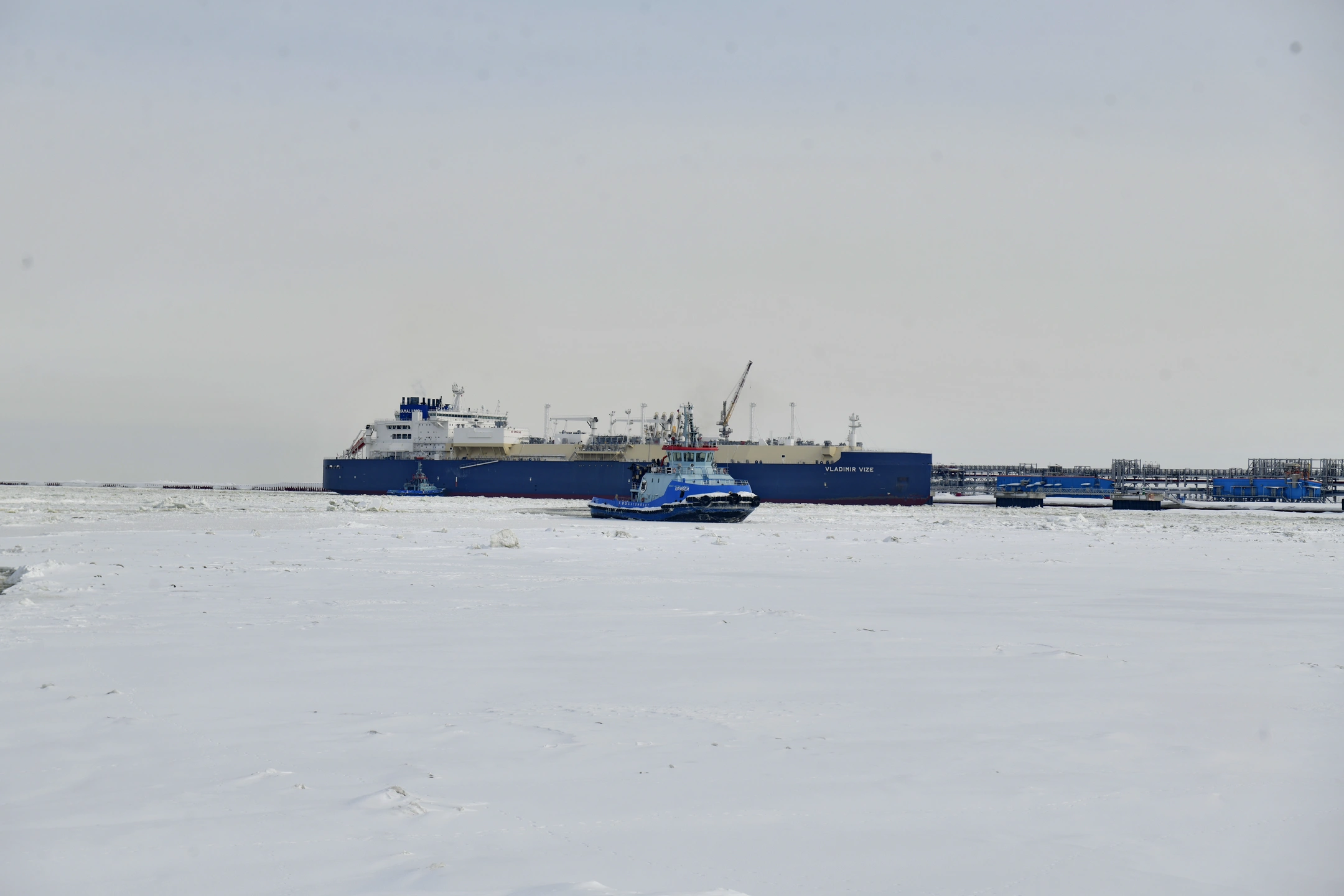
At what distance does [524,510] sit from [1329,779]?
167ft

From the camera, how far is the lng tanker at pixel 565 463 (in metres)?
80.8

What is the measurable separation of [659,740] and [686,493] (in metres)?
39.5

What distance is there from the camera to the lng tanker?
3182 inches

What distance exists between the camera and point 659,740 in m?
6.39

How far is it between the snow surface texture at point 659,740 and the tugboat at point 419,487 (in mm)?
74226

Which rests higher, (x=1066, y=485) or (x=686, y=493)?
(x=1066, y=485)

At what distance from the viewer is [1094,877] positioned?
4.36 meters

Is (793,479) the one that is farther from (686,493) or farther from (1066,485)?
(686,493)

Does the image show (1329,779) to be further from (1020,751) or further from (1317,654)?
(1317,654)

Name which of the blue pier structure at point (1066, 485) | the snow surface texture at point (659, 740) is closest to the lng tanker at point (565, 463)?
the blue pier structure at point (1066, 485)

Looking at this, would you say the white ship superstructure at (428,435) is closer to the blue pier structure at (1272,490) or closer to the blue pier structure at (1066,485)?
the blue pier structure at (1066,485)

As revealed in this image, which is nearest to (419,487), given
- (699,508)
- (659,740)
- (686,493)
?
(686,493)

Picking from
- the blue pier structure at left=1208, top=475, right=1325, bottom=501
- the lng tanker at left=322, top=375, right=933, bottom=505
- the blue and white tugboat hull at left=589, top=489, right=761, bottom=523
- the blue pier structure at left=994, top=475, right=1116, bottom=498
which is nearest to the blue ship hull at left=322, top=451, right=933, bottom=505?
the lng tanker at left=322, top=375, right=933, bottom=505

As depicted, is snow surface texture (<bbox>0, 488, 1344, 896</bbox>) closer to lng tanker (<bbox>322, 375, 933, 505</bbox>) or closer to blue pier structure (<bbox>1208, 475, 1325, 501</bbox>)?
lng tanker (<bbox>322, 375, 933, 505</bbox>)
